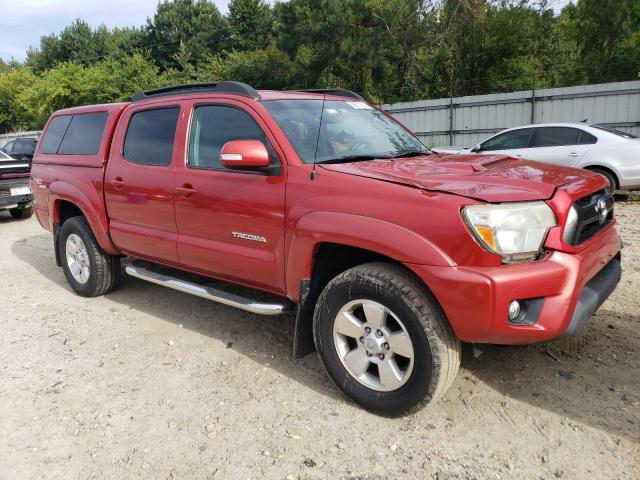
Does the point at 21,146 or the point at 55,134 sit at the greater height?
the point at 55,134

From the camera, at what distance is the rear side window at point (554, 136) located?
9.52m

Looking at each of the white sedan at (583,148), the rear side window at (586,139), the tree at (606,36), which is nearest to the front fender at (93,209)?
the white sedan at (583,148)

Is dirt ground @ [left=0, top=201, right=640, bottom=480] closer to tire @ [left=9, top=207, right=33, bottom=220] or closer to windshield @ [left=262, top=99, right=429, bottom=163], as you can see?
windshield @ [left=262, top=99, right=429, bottom=163]

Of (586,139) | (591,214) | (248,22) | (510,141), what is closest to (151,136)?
(591,214)

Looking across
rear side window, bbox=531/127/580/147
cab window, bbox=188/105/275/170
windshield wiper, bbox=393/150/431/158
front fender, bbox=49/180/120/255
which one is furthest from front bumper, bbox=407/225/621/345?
rear side window, bbox=531/127/580/147

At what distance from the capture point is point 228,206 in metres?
3.62

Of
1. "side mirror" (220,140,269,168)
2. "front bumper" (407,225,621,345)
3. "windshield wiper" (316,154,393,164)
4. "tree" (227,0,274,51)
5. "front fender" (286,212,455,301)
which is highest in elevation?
"tree" (227,0,274,51)

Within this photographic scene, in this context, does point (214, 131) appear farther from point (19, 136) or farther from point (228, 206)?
point (19, 136)

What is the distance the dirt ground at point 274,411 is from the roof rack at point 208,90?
6.24 feet

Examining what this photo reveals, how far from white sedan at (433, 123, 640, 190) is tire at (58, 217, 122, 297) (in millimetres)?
5876

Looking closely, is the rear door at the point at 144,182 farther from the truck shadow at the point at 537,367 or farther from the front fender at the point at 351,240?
the front fender at the point at 351,240

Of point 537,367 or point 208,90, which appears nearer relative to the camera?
point 537,367

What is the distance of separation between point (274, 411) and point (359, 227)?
1233mm

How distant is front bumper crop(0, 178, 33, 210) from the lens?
34.3 ft
